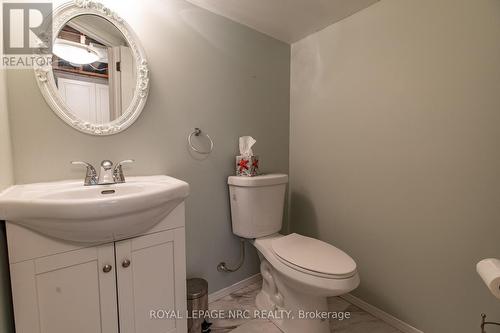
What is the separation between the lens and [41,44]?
0.95 metres

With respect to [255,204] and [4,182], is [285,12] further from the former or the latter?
[4,182]

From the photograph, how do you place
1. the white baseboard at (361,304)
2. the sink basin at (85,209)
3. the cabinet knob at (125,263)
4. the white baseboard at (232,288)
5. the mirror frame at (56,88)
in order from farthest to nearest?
the white baseboard at (232,288) → the white baseboard at (361,304) → the mirror frame at (56,88) → the cabinet knob at (125,263) → the sink basin at (85,209)

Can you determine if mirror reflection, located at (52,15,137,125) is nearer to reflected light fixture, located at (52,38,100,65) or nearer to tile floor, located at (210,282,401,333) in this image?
reflected light fixture, located at (52,38,100,65)

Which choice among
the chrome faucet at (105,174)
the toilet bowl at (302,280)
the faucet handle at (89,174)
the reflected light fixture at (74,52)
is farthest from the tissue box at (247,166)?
the reflected light fixture at (74,52)

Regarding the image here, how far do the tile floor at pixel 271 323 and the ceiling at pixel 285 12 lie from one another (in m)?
1.89

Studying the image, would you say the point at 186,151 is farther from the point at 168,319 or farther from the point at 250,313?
the point at 250,313

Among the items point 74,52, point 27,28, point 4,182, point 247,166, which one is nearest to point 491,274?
point 247,166

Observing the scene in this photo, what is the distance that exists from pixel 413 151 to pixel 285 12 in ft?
3.71

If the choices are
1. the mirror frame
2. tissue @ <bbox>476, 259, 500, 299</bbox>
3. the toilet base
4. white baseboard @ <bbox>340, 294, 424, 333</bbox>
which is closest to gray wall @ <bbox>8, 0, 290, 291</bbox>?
the mirror frame

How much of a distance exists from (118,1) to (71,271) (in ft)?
4.01

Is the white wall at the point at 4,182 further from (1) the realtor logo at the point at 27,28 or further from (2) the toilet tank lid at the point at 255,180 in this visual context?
(2) the toilet tank lid at the point at 255,180

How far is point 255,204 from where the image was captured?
1.39 meters

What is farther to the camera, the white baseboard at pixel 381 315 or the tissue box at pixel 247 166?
the tissue box at pixel 247 166

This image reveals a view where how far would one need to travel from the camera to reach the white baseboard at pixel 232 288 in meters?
1.49
